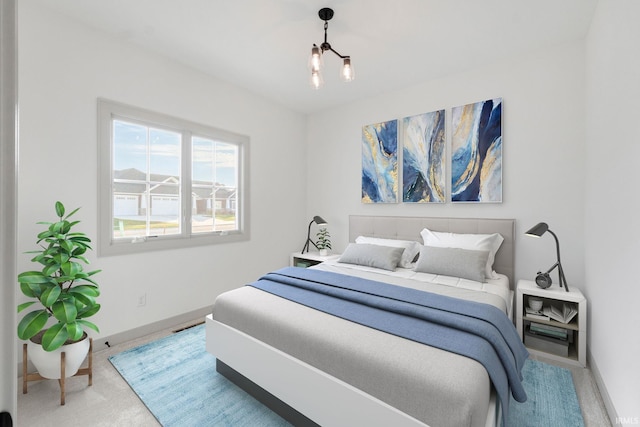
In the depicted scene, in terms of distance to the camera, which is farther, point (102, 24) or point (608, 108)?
point (102, 24)

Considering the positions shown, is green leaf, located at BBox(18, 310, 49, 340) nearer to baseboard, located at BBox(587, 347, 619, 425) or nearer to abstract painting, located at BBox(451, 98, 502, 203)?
baseboard, located at BBox(587, 347, 619, 425)

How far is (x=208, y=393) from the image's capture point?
1.94 meters

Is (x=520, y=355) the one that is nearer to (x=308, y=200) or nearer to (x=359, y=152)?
(x=359, y=152)

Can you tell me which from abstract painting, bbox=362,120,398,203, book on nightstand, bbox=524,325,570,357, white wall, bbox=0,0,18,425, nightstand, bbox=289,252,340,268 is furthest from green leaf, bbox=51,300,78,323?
book on nightstand, bbox=524,325,570,357

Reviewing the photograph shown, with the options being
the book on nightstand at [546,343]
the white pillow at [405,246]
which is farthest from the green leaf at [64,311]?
the book on nightstand at [546,343]

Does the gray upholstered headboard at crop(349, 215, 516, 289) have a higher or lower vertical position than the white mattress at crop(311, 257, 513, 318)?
higher

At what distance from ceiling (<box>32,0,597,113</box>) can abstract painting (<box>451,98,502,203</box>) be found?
487mm

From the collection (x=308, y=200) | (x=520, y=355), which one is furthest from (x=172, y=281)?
(x=520, y=355)

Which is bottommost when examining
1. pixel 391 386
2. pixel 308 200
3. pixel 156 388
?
pixel 156 388

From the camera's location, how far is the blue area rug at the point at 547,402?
5.56 feet

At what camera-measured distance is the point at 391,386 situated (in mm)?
1287

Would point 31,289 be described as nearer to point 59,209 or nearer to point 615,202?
point 59,209

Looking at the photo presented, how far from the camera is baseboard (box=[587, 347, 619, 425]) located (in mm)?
1644

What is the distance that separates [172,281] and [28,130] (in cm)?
Answer: 167
